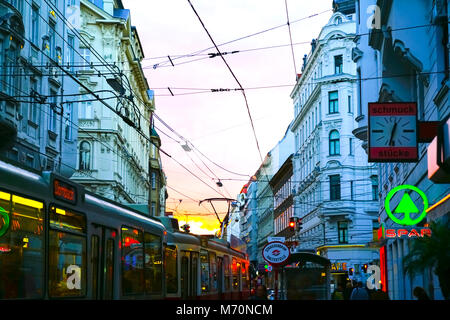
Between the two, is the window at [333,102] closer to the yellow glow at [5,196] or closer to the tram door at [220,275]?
the tram door at [220,275]

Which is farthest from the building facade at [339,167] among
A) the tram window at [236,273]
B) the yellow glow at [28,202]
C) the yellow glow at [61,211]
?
the yellow glow at [28,202]

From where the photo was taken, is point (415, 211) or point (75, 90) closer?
point (415, 211)

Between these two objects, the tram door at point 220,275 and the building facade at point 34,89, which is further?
the building facade at point 34,89

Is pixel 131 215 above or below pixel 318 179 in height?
below

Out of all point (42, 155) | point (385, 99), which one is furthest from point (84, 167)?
point (385, 99)

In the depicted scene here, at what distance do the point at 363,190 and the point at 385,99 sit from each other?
116 ft

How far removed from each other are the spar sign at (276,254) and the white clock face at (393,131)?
12.0ft

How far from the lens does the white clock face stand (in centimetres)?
1803

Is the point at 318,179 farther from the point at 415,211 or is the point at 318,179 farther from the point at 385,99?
the point at 415,211

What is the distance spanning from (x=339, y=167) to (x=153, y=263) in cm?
4859

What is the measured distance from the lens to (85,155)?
49312mm

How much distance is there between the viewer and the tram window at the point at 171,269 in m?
18.5

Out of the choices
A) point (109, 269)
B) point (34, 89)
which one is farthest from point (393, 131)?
point (34, 89)

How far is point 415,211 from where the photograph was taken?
63.6 feet
